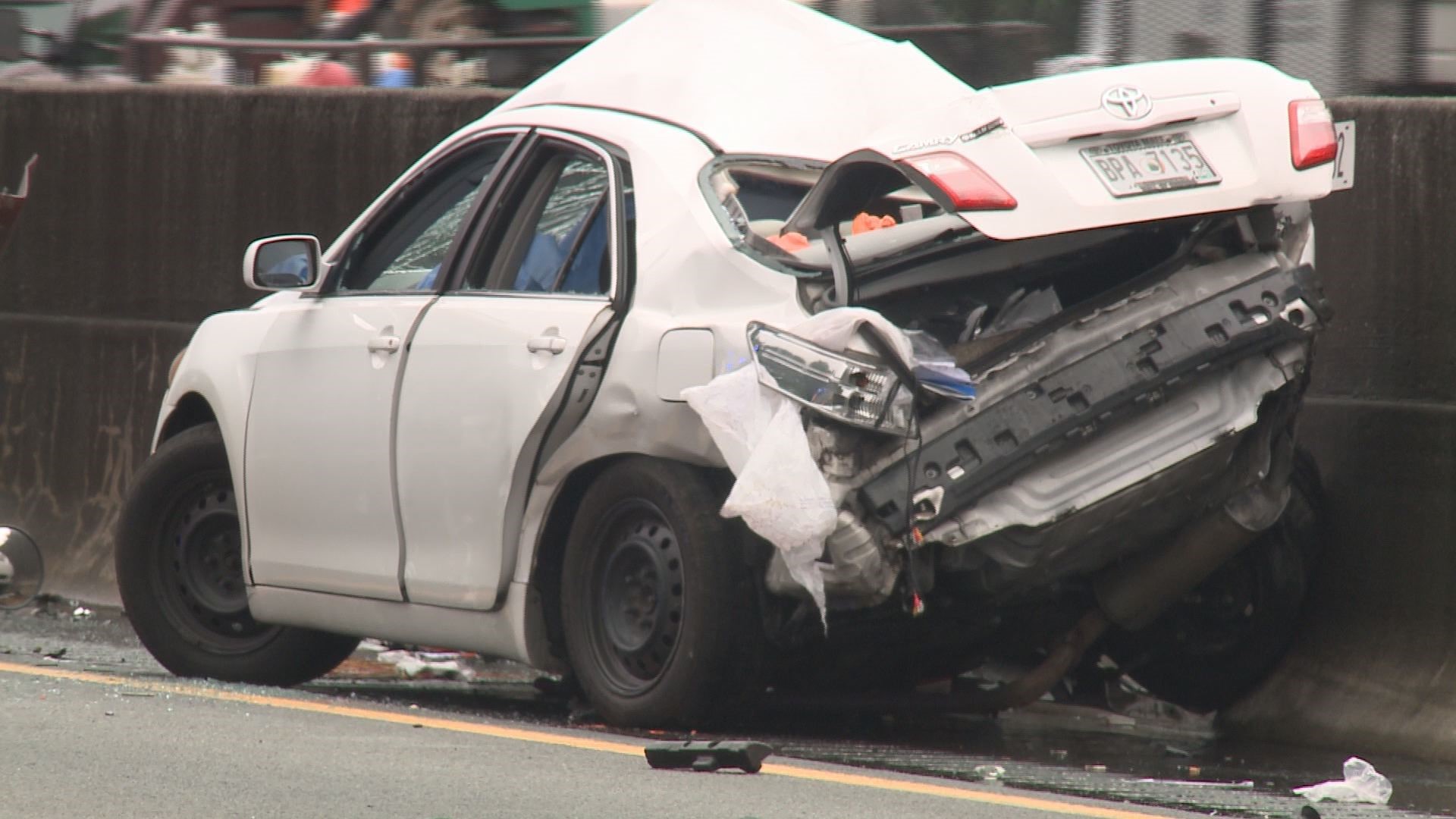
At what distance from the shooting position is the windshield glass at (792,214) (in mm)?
6625

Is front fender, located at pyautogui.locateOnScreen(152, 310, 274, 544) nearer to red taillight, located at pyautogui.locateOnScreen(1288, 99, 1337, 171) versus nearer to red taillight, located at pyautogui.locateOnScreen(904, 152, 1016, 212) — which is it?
red taillight, located at pyautogui.locateOnScreen(904, 152, 1016, 212)

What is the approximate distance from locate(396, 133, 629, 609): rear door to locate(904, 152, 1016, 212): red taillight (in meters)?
1.08

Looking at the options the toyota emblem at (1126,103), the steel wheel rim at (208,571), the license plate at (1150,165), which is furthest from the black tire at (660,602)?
the steel wheel rim at (208,571)

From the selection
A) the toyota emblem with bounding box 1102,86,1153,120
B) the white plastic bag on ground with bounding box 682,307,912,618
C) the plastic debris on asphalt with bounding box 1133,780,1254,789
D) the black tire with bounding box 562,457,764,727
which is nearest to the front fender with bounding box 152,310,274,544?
the black tire with bounding box 562,457,764,727

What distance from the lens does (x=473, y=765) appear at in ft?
19.7

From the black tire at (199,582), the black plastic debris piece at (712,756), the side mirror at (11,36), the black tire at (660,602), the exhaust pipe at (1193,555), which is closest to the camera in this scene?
the black plastic debris piece at (712,756)

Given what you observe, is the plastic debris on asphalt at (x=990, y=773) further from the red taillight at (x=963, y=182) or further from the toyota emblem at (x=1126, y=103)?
the toyota emblem at (x=1126, y=103)

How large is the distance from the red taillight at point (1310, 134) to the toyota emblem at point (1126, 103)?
403 mm

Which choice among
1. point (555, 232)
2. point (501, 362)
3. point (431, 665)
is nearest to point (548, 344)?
point (501, 362)

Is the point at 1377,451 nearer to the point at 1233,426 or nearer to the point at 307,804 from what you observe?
the point at 1233,426

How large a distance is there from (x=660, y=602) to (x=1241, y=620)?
1.94m

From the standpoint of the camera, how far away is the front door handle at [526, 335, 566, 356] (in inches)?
273

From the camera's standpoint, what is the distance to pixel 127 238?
1157 centimetres

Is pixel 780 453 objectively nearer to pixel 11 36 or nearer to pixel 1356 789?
pixel 1356 789
